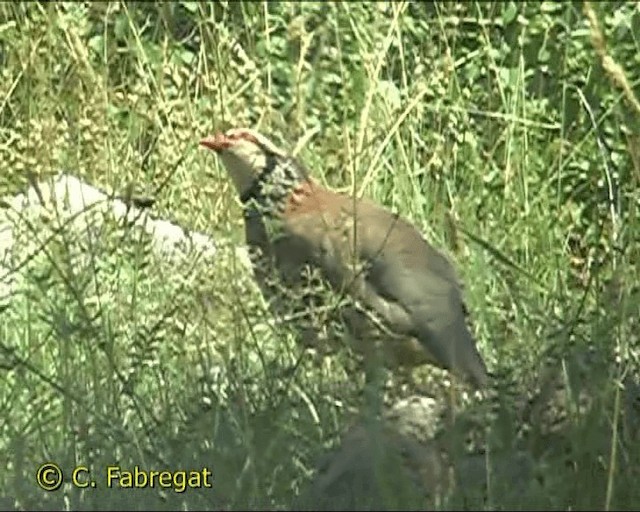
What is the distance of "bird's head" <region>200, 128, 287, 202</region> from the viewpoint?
23.6 feet

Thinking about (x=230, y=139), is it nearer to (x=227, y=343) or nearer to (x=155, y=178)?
(x=155, y=178)

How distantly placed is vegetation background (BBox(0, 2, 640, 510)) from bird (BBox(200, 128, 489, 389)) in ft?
0.36

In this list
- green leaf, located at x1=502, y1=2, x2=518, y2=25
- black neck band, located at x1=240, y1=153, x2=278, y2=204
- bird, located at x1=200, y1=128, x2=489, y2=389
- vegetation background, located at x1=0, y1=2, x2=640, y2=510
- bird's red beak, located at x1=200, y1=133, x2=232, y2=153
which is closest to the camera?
vegetation background, located at x1=0, y1=2, x2=640, y2=510

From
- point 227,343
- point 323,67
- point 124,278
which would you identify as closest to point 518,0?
point 323,67

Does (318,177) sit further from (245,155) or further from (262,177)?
(262,177)

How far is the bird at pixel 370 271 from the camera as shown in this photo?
563cm

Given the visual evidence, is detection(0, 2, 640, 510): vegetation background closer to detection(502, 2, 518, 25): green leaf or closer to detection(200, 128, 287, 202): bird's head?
detection(502, 2, 518, 25): green leaf

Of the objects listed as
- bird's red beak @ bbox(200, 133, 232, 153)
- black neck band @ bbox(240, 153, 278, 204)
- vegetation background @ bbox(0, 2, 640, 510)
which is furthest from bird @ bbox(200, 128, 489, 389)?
bird's red beak @ bbox(200, 133, 232, 153)

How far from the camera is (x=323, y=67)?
31.2 ft

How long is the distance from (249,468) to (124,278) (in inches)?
101

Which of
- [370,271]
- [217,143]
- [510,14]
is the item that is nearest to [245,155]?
[217,143]

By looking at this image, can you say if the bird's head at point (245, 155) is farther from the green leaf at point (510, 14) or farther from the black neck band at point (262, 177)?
the green leaf at point (510, 14)

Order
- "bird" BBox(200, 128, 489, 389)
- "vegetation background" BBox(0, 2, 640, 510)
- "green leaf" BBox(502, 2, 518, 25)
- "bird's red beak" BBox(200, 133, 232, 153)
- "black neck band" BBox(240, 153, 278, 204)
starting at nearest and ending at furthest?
1. "vegetation background" BBox(0, 2, 640, 510)
2. "bird" BBox(200, 128, 489, 389)
3. "black neck band" BBox(240, 153, 278, 204)
4. "bird's red beak" BBox(200, 133, 232, 153)
5. "green leaf" BBox(502, 2, 518, 25)

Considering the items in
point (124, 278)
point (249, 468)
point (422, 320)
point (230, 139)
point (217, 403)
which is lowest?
point (249, 468)
